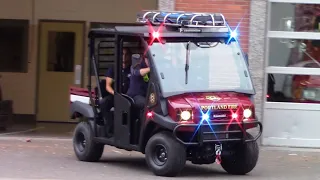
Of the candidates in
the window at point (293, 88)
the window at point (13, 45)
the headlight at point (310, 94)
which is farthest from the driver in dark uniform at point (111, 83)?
the window at point (13, 45)

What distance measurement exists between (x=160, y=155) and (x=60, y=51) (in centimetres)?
746

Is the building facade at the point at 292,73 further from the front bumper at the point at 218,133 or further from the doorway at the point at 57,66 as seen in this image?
the doorway at the point at 57,66

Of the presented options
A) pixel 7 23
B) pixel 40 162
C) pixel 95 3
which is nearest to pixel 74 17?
pixel 95 3

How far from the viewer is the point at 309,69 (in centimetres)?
1328

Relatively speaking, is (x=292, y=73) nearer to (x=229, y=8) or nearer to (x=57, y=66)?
(x=229, y=8)

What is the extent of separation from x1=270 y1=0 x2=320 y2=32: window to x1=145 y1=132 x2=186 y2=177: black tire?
4.79 metres

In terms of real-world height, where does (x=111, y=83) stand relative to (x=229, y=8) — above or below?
below

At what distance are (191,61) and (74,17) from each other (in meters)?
6.79

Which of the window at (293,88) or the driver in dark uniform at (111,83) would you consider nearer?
the driver in dark uniform at (111,83)

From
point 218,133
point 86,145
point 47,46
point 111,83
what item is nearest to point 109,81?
point 111,83

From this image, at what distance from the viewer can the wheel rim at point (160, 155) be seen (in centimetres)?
946

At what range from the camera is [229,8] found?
43.2 feet

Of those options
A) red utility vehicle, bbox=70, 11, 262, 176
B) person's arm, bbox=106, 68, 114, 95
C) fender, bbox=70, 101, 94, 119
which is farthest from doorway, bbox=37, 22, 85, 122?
red utility vehicle, bbox=70, 11, 262, 176

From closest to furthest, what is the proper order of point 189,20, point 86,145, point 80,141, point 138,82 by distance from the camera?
point 189,20, point 138,82, point 86,145, point 80,141
